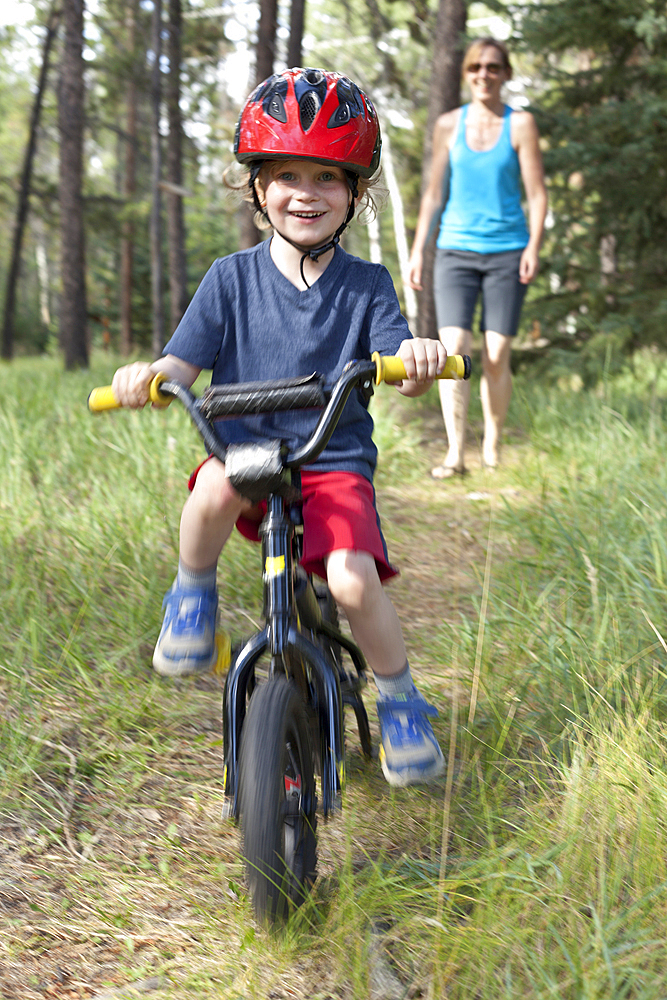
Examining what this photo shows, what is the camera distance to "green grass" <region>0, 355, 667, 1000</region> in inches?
69.7

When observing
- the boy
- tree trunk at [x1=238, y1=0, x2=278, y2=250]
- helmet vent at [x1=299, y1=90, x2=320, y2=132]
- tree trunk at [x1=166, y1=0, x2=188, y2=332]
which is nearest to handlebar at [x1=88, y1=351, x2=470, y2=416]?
the boy

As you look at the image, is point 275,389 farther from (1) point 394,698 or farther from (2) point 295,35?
(2) point 295,35

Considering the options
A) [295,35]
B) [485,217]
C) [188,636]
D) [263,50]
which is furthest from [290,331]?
[295,35]

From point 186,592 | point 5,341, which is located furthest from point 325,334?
point 5,341

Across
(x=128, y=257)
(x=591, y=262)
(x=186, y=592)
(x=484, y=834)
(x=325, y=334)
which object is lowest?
(x=484, y=834)

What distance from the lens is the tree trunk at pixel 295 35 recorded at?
11.5m

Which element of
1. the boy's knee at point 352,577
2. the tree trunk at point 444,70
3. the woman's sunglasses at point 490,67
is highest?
the tree trunk at point 444,70

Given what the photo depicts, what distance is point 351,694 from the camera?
2.40 metres

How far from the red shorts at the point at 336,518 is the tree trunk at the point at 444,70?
572 cm

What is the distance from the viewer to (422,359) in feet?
6.08

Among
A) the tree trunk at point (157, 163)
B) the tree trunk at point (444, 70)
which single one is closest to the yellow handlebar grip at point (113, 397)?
the tree trunk at point (444, 70)

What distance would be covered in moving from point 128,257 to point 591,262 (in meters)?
17.6

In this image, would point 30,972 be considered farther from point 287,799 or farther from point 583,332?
point 583,332

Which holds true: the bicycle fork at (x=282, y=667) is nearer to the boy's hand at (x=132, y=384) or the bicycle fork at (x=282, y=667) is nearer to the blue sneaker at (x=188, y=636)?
the blue sneaker at (x=188, y=636)
